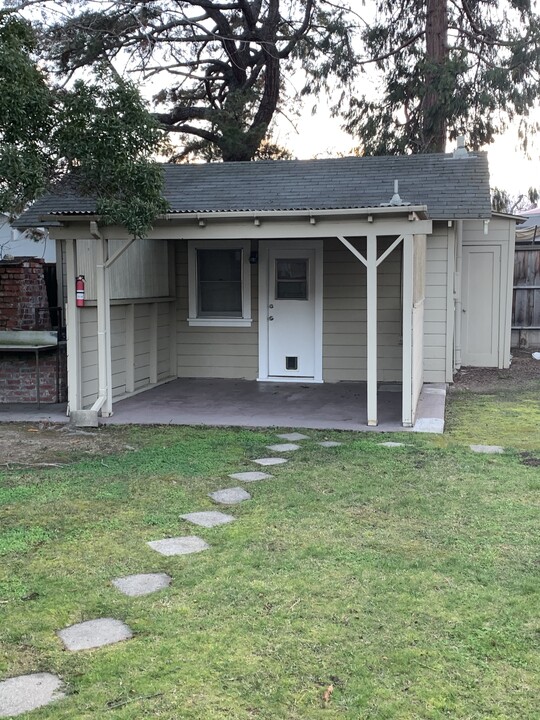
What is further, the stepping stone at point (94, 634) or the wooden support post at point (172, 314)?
the wooden support post at point (172, 314)

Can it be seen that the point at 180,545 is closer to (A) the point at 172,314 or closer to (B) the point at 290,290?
(B) the point at 290,290

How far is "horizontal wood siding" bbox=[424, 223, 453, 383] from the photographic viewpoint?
947 cm

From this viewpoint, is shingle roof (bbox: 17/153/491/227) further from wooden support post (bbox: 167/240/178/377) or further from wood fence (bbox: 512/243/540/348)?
wood fence (bbox: 512/243/540/348)

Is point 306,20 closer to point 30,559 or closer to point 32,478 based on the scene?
point 32,478

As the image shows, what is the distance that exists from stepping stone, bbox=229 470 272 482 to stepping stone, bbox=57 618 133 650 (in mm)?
2312

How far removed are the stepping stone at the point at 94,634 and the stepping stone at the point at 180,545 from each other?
79cm

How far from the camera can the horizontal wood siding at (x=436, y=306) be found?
9469 mm

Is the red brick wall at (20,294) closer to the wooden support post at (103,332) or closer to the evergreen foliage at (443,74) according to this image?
the wooden support post at (103,332)

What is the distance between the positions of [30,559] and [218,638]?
1345 millimetres

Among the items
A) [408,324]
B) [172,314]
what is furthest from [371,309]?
[172,314]

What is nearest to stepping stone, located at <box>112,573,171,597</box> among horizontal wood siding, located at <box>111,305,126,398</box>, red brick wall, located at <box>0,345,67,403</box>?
red brick wall, located at <box>0,345,67,403</box>

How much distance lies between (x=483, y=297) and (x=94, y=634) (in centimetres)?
961

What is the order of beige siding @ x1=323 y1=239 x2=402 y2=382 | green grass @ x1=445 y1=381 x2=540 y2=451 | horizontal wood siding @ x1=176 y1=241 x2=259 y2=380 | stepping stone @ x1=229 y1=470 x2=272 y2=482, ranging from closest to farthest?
1. stepping stone @ x1=229 y1=470 x2=272 y2=482
2. green grass @ x1=445 y1=381 x2=540 y2=451
3. beige siding @ x1=323 y1=239 x2=402 y2=382
4. horizontal wood siding @ x1=176 y1=241 x2=259 y2=380

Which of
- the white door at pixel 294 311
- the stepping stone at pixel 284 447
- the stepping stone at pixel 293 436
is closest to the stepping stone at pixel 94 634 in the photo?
the stepping stone at pixel 284 447
